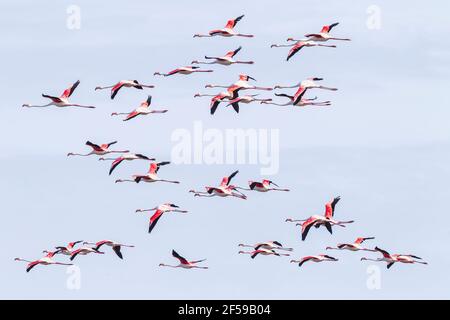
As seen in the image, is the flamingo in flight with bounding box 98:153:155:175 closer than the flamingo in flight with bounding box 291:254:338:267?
Yes

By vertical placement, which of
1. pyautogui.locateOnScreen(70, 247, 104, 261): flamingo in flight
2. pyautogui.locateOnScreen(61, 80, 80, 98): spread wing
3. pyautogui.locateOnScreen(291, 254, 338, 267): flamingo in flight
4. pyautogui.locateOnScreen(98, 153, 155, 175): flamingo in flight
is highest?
pyautogui.locateOnScreen(61, 80, 80, 98): spread wing

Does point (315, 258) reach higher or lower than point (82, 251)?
lower

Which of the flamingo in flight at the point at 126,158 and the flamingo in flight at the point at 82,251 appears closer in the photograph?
the flamingo in flight at the point at 126,158

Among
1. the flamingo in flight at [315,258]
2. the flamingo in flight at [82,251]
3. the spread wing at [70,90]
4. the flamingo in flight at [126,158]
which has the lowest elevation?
the flamingo in flight at [315,258]

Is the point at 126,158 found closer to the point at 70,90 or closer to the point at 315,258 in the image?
the point at 70,90

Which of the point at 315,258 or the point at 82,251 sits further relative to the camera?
the point at 82,251

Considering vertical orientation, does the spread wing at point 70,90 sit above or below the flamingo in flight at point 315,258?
above

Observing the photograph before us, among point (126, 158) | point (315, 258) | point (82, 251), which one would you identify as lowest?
point (315, 258)

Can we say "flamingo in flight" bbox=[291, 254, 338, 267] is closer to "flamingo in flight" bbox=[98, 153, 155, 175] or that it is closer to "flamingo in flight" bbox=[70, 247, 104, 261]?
"flamingo in flight" bbox=[98, 153, 155, 175]

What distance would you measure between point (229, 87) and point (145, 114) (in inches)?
211

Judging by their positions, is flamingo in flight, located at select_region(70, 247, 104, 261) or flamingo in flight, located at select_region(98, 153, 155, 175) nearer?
flamingo in flight, located at select_region(98, 153, 155, 175)

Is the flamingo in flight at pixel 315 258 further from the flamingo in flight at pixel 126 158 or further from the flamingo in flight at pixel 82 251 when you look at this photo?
the flamingo in flight at pixel 82 251

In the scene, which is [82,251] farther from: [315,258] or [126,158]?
[315,258]

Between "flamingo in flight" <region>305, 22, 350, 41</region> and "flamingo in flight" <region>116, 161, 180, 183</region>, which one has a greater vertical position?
"flamingo in flight" <region>305, 22, 350, 41</region>
